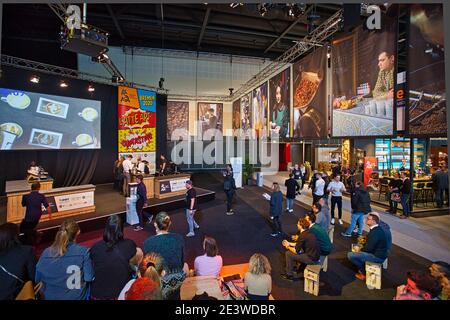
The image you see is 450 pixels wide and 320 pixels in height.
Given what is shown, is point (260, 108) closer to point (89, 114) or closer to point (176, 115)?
point (176, 115)

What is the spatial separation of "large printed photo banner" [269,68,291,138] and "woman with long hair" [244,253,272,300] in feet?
34.2

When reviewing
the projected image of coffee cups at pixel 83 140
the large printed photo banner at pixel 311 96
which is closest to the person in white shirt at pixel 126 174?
the projected image of coffee cups at pixel 83 140

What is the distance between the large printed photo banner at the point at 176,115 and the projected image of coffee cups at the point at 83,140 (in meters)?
7.06

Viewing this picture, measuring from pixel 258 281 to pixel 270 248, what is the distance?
2.67 metres

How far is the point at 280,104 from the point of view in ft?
42.8

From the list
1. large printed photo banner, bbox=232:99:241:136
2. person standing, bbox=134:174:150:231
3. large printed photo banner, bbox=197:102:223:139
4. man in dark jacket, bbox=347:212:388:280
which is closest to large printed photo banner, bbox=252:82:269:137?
large printed photo banner, bbox=232:99:241:136

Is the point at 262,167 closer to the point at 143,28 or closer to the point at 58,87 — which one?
Result: the point at 143,28

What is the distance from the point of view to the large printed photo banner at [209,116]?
1794 cm

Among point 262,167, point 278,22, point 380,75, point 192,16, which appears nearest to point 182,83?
point 192,16

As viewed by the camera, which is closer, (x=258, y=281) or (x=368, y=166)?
(x=258, y=281)

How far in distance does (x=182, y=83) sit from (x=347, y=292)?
574 inches

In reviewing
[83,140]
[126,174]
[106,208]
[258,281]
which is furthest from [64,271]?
[83,140]
